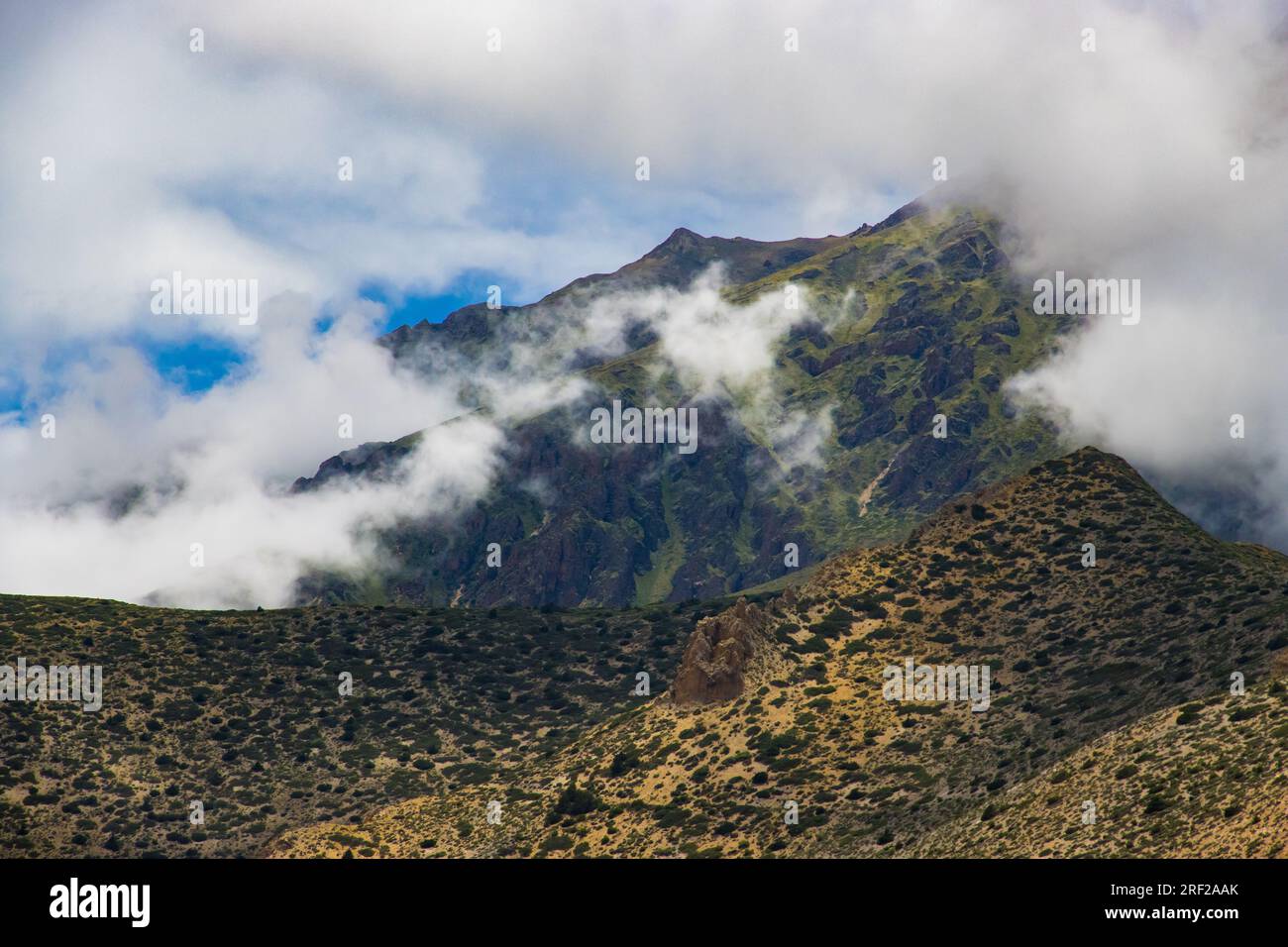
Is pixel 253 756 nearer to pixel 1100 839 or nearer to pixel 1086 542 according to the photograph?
pixel 1086 542

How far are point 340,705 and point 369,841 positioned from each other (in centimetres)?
Answer: 5274

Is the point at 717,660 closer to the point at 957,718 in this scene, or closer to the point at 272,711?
the point at 957,718

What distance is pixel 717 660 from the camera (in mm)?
125562

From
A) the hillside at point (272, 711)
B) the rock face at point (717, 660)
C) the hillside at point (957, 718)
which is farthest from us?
the hillside at point (272, 711)

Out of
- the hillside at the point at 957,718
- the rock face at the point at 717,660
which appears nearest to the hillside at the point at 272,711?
the hillside at the point at 957,718

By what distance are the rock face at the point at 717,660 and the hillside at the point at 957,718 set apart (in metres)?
0.19

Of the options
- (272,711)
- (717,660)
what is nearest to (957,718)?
(717,660)

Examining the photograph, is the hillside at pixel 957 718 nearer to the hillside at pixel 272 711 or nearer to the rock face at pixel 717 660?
the rock face at pixel 717 660

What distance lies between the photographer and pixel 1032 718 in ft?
368

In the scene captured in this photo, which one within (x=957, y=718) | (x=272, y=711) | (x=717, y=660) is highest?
(x=717, y=660)

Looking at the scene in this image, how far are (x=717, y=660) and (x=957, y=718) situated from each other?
20.7 meters

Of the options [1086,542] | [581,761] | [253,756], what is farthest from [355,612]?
[1086,542]

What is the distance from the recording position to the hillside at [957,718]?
82625 millimetres
